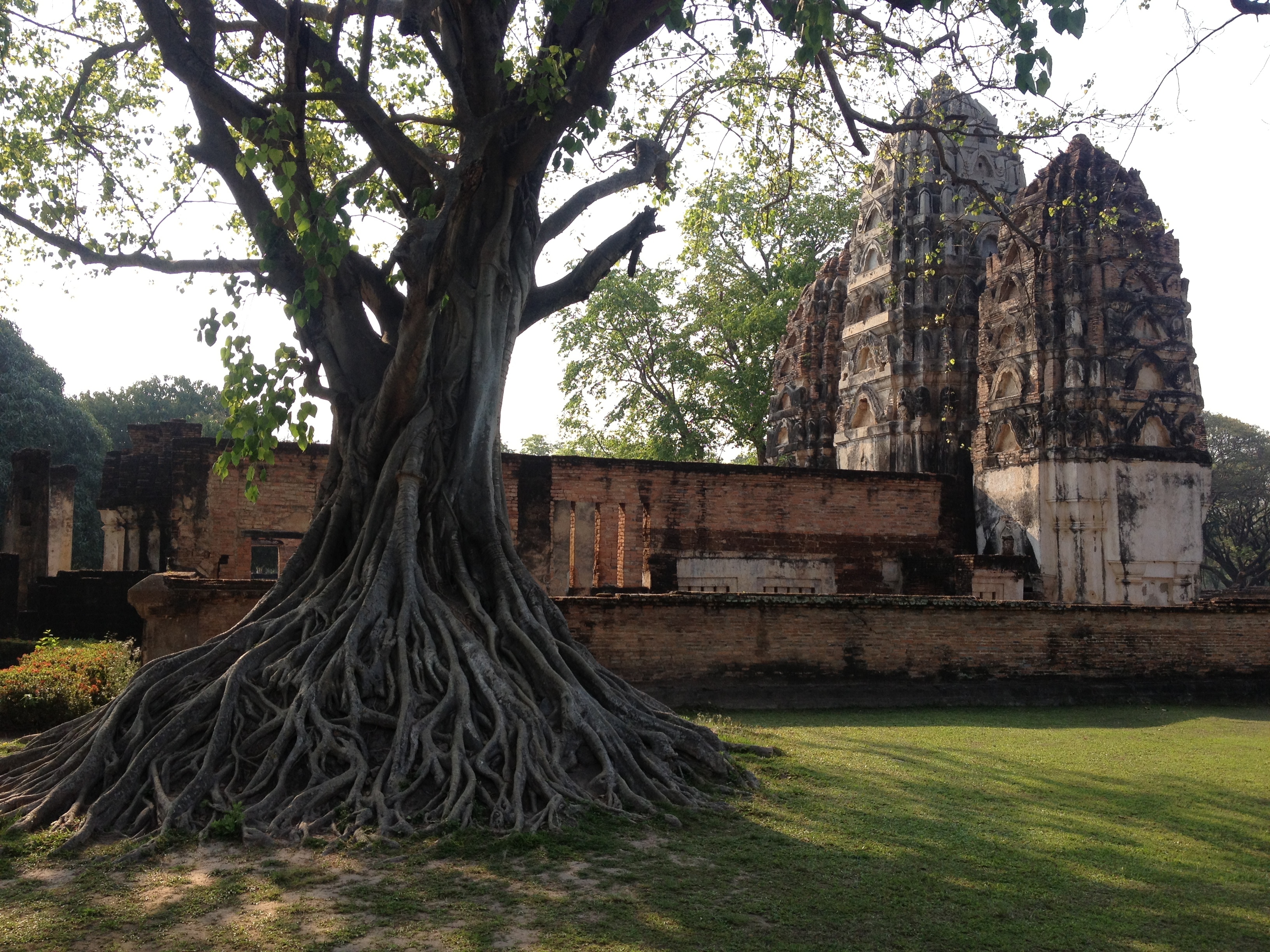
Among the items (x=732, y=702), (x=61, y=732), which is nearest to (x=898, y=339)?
(x=732, y=702)

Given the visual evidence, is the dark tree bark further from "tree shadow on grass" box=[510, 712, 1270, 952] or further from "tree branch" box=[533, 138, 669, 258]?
"tree shadow on grass" box=[510, 712, 1270, 952]

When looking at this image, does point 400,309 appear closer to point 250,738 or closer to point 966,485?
point 250,738

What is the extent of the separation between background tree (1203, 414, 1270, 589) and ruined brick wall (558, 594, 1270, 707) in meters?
25.3

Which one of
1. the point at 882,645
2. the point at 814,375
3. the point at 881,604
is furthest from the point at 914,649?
the point at 814,375

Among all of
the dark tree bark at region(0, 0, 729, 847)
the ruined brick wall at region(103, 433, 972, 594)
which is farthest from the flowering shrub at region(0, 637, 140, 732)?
the ruined brick wall at region(103, 433, 972, 594)

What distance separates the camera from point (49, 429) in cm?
3216

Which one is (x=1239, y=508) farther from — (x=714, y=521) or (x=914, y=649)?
(x=914, y=649)

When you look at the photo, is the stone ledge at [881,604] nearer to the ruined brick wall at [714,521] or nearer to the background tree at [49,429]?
the ruined brick wall at [714,521]

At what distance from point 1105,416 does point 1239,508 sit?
75.9 ft

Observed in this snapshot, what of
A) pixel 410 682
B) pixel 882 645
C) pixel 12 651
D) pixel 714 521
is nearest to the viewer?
pixel 410 682

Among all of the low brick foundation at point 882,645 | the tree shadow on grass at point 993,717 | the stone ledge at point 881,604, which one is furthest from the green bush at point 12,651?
the tree shadow on grass at point 993,717

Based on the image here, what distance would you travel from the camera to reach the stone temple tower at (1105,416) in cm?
1775

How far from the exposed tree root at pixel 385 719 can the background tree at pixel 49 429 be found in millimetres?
26715

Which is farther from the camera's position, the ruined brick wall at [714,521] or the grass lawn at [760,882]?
the ruined brick wall at [714,521]
